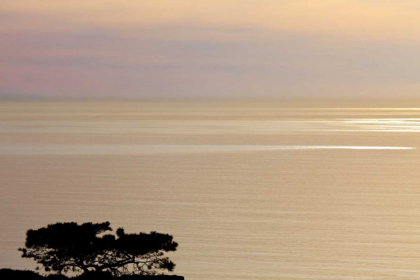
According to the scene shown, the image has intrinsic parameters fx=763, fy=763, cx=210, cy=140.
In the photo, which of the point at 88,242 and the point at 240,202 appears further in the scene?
the point at 240,202

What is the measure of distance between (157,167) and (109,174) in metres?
5.06

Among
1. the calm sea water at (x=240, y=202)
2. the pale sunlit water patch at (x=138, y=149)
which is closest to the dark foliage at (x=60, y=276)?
the calm sea water at (x=240, y=202)

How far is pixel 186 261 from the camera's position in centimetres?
2159

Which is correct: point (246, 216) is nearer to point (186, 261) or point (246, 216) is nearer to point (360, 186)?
point (186, 261)

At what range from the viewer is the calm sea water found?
2181cm

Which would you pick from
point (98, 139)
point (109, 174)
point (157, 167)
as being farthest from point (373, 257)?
point (98, 139)

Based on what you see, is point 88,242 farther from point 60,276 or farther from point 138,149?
point 138,149

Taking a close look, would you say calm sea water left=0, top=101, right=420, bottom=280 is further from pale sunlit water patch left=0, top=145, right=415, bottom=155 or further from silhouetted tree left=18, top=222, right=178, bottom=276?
silhouetted tree left=18, top=222, right=178, bottom=276

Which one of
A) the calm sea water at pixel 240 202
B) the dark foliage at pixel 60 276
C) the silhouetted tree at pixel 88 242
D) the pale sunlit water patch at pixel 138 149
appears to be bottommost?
the dark foliage at pixel 60 276

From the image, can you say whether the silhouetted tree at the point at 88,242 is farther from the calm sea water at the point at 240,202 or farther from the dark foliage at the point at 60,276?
the calm sea water at the point at 240,202

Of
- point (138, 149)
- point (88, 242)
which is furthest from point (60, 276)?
point (138, 149)

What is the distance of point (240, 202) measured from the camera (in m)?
31.8

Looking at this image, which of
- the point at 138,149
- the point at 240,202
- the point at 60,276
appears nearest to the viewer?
the point at 60,276

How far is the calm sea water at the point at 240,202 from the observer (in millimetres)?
21812
